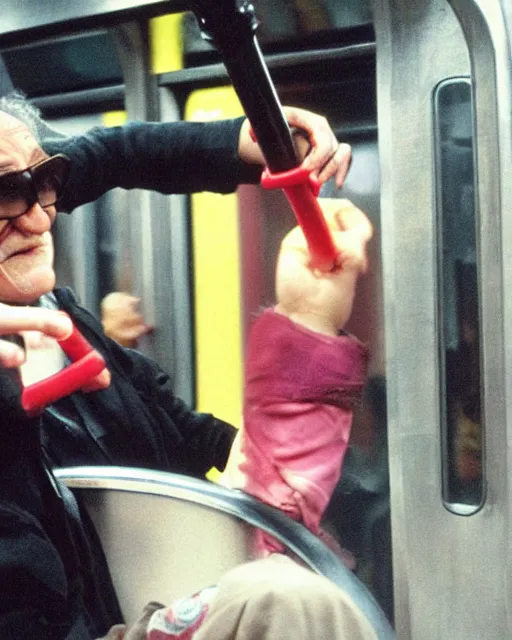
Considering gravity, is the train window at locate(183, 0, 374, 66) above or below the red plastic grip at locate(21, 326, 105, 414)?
above

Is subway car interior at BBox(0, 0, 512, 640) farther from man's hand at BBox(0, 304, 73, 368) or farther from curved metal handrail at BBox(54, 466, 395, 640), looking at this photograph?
man's hand at BBox(0, 304, 73, 368)

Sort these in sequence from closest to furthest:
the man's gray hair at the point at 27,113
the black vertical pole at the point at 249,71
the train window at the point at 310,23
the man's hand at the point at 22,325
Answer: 1. the black vertical pole at the point at 249,71
2. the train window at the point at 310,23
3. the man's hand at the point at 22,325
4. the man's gray hair at the point at 27,113

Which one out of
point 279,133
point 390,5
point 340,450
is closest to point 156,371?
point 340,450

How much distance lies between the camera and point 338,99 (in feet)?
4.93

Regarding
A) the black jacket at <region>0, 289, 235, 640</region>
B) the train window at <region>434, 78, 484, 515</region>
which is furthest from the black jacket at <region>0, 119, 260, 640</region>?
the train window at <region>434, 78, 484, 515</region>

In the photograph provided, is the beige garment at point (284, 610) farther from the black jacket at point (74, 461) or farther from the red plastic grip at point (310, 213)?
the red plastic grip at point (310, 213)

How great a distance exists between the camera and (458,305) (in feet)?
4.82

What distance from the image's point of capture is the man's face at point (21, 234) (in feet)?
5.33

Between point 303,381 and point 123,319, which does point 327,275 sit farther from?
point 123,319

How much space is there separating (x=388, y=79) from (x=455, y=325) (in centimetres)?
40

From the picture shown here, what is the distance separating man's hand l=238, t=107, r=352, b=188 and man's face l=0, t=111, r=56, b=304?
0.47m

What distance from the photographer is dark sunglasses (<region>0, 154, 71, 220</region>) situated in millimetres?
1614

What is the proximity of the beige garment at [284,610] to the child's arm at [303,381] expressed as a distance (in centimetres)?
7

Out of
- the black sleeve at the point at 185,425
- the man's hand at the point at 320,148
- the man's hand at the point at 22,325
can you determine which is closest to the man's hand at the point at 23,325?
the man's hand at the point at 22,325
